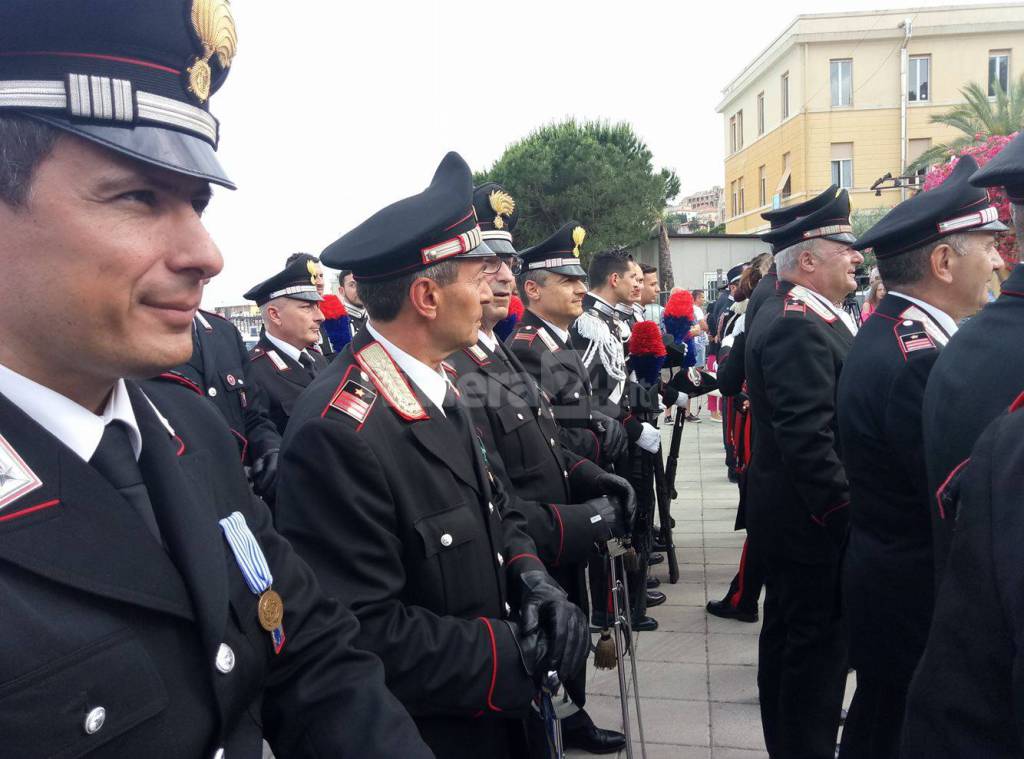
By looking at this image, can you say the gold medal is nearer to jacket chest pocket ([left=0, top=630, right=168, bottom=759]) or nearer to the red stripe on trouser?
jacket chest pocket ([left=0, top=630, right=168, bottom=759])

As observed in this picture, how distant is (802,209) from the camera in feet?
15.9

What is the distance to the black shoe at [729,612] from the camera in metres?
5.56

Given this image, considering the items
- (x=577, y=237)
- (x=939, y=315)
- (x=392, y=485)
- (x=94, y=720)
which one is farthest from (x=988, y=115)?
(x=94, y=720)

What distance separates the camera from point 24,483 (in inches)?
43.0

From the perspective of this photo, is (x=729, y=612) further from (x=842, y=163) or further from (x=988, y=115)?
(x=842, y=163)

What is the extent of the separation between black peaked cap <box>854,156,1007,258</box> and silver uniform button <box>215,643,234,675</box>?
2.92 meters

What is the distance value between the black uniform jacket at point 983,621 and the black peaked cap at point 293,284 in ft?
17.3

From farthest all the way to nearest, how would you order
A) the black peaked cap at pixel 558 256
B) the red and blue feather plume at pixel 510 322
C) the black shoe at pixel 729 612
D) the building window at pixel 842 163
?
the building window at pixel 842 163
the red and blue feather plume at pixel 510 322
the black peaked cap at pixel 558 256
the black shoe at pixel 729 612

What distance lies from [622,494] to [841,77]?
4003 cm

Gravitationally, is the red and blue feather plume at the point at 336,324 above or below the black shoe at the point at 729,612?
above

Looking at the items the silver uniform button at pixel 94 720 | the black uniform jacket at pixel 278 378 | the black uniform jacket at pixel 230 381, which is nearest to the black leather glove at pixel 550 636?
the silver uniform button at pixel 94 720

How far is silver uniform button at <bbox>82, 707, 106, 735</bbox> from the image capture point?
1.04 meters

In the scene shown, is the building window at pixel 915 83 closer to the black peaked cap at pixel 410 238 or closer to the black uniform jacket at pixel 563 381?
the black uniform jacket at pixel 563 381

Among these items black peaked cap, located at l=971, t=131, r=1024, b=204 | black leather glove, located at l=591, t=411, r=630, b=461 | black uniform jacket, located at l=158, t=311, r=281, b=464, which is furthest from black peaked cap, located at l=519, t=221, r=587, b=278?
black peaked cap, located at l=971, t=131, r=1024, b=204
